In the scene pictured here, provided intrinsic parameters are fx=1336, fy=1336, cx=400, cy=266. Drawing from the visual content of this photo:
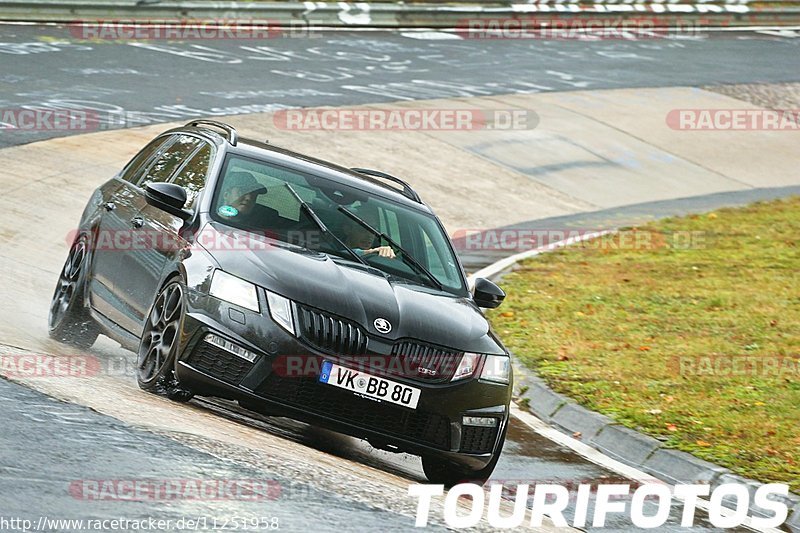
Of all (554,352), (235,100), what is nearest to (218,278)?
(554,352)

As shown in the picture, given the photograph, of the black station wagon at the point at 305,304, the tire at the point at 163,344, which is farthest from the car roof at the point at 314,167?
the tire at the point at 163,344

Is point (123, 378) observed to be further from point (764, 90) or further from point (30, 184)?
point (764, 90)

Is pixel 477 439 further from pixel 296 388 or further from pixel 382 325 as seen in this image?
pixel 296 388

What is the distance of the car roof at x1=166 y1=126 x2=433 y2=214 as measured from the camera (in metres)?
8.75

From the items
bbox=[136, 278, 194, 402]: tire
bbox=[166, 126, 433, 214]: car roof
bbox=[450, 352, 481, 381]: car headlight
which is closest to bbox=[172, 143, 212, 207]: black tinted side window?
bbox=[166, 126, 433, 214]: car roof

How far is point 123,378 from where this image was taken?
835cm

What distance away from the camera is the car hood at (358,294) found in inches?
285

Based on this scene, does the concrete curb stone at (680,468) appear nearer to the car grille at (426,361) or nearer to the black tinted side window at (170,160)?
the car grille at (426,361)

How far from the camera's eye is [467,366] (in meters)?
7.49

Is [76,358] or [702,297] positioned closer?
[76,358]

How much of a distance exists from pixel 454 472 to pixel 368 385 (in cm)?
98

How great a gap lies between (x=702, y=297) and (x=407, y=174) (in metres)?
6.32

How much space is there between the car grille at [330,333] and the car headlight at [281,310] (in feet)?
0.17

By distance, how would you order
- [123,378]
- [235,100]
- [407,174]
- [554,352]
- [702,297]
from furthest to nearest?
[235,100] < [407,174] < [702,297] < [554,352] < [123,378]
